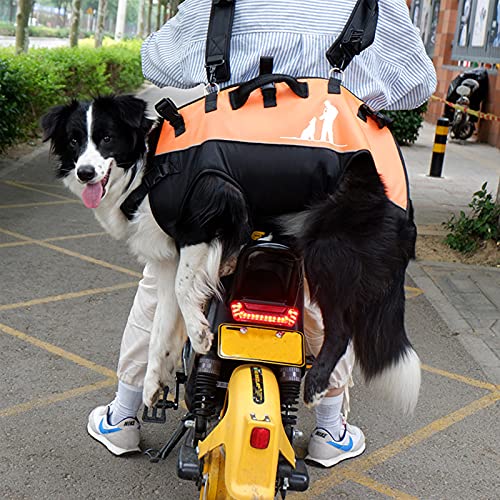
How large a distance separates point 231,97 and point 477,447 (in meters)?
2.22

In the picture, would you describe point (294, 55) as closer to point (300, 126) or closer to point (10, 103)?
point (300, 126)

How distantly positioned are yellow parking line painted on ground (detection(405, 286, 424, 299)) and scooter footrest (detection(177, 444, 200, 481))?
12.2ft

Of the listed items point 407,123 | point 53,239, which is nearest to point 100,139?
point 53,239

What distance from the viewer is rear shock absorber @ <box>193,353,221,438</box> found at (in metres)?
2.79

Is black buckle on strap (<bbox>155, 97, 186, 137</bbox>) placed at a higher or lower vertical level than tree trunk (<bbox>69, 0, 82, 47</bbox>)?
lower

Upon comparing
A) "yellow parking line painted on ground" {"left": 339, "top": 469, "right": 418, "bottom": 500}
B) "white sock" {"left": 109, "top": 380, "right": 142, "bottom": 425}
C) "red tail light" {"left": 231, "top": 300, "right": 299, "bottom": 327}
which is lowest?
"yellow parking line painted on ground" {"left": 339, "top": 469, "right": 418, "bottom": 500}

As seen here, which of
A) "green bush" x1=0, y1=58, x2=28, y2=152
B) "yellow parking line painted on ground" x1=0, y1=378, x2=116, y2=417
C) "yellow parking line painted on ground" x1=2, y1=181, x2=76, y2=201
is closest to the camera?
"yellow parking line painted on ground" x1=0, y1=378, x2=116, y2=417

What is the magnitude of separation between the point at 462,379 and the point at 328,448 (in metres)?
1.45

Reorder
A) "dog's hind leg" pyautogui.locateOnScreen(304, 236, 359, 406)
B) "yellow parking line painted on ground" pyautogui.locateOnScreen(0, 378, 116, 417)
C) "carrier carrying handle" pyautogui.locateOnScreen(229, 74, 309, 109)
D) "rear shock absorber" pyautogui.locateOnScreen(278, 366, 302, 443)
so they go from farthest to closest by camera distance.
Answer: "yellow parking line painted on ground" pyautogui.locateOnScreen(0, 378, 116, 417) → "rear shock absorber" pyautogui.locateOnScreen(278, 366, 302, 443) → "carrier carrying handle" pyautogui.locateOnScreen(229, 74, 309, 109) → "dog's hind leg" pyautogui.locateOnScreen(304, 236, 359, 406)

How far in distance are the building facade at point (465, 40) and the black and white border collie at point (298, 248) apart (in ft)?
26.5

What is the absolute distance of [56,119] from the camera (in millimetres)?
2859

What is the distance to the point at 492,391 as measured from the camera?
4.60 meters

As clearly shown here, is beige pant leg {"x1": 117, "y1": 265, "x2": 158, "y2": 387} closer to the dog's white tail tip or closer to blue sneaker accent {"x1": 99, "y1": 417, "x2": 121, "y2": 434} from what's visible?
blue sneaker accent {"x1": 99, "y1": 417, "x2": 121, "y2": 434}

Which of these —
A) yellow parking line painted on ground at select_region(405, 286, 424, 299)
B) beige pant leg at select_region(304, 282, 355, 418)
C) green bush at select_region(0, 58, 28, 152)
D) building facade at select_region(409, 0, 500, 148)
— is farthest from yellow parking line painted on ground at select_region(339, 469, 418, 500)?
building facade at select_region(409, 0, 500, 148)
